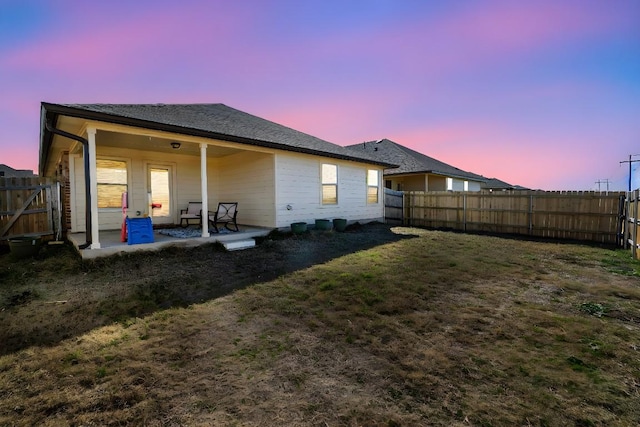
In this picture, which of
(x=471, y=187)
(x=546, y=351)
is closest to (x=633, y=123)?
(x=471, y=187)

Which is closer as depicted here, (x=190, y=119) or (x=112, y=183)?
(x=190, y=119)

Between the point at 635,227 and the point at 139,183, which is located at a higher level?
the point at 139,183

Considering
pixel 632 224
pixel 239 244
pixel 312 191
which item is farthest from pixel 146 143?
pixel 632 224

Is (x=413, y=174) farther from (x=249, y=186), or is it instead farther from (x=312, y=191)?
(x=249, y=186)

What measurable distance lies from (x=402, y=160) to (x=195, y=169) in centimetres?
1327

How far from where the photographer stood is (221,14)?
802cm

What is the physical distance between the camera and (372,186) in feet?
41.4

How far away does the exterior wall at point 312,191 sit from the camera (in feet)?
29.4

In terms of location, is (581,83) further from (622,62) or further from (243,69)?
(243,69)

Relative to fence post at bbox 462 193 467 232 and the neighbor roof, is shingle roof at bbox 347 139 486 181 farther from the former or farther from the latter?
the neighbor roof

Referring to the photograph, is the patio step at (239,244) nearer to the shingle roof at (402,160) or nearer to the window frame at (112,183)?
the window frame at (112,183)

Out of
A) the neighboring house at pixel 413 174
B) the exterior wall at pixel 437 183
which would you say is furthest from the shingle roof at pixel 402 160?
the exterior wall at pixel 437 183

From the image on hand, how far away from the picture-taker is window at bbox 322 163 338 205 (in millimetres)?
10414

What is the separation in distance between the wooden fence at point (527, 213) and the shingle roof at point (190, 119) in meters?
3.31
